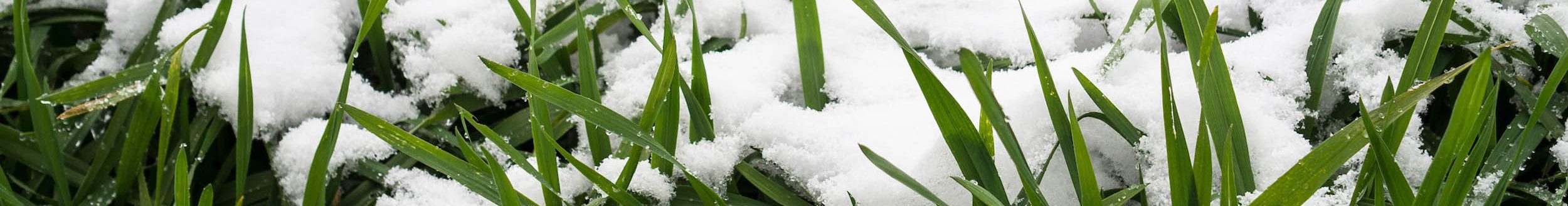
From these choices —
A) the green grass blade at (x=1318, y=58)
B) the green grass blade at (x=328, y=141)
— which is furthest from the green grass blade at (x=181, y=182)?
the green grass blade at (x=1318, y=58)

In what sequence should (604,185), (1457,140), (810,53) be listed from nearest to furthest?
(1457,140)
(604,185)
(810,53)

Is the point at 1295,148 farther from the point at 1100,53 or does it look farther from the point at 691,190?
the point at 691,190

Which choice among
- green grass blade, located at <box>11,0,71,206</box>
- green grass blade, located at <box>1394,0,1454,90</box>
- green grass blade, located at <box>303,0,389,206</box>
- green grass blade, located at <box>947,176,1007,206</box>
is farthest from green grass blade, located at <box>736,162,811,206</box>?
green grass blade, located at <box>11,0,71,206</box>

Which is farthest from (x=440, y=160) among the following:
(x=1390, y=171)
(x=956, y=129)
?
(x=1390, y=171)

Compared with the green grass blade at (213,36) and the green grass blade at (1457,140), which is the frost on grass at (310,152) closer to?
the green grass blade at (213,36)

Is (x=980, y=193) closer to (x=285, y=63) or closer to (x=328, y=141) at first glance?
(x=328, y=141)

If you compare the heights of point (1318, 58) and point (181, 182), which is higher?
point (1318, 58)

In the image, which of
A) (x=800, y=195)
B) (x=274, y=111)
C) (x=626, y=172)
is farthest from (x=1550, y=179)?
(x=274, y=111)
